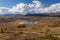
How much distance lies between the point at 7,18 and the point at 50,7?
669mm

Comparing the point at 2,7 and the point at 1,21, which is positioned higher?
the point at 2,7

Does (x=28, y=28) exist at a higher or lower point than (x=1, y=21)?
lower

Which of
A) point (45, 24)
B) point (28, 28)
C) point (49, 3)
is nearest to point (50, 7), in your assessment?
point (49, 3)

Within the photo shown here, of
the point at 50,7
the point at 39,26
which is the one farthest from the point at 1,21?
the point at 50,7

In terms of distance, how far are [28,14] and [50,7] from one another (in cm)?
35

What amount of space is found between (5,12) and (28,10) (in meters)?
0.36

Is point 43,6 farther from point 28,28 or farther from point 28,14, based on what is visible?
point 28,28

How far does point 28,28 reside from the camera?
6.35 feet

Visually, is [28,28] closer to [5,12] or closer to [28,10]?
[28,10]

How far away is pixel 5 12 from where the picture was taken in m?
2.01

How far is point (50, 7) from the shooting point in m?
1.94

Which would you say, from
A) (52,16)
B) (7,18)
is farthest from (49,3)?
(7,18)

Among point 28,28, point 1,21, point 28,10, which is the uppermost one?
point 28,10

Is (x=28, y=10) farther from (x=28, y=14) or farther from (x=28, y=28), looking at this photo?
(x=28, y=28)
